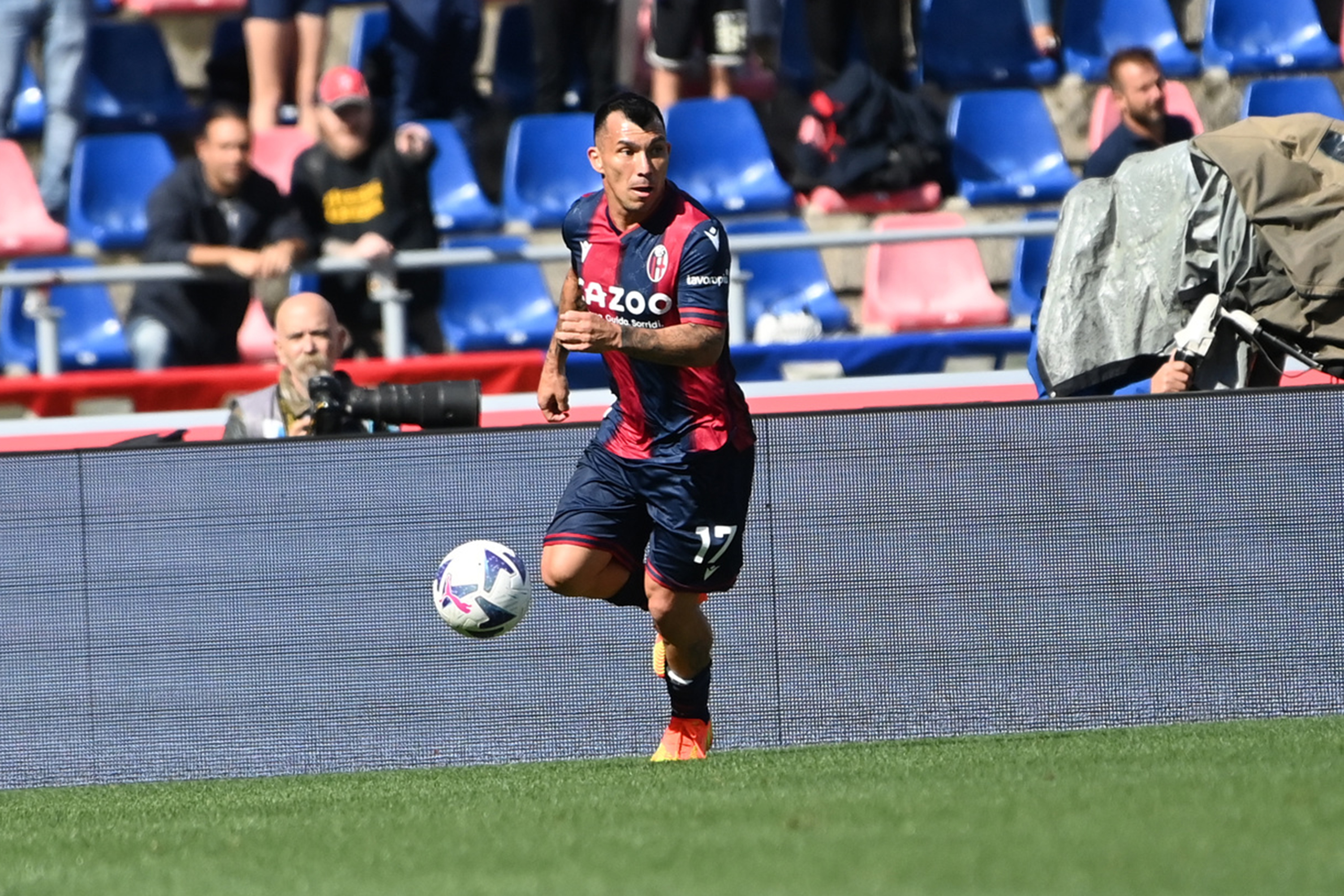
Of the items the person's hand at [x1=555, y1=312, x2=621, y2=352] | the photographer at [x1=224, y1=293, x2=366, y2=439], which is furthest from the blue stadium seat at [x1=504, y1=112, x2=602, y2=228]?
the person's hand at [x1=555, y1=312, x2=621, y2=352]

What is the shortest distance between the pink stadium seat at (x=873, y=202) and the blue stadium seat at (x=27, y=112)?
15.8 feet

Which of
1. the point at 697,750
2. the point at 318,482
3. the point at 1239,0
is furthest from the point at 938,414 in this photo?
the point at 1239,0

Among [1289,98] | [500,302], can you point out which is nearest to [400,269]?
[500,302]

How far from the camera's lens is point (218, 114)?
10.2 metres

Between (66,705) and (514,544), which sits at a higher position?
(514,544)

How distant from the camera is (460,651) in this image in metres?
7.65

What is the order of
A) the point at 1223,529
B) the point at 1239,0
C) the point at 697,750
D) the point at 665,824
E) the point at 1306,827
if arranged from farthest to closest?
1. the point at 1239,0
2. the point at 1223,529
3. the point at 697,750
4. the point at 665,824
5. the point at 1306,827

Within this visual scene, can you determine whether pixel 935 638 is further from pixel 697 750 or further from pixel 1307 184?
pixel 1307 184

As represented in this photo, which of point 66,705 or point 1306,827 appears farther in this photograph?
point 66,705

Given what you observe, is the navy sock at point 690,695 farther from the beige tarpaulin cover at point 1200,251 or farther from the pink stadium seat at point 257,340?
the pink stadium seat at point 257,340

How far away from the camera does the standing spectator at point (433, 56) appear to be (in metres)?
11.8

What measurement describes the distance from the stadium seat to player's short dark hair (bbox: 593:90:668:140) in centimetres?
552

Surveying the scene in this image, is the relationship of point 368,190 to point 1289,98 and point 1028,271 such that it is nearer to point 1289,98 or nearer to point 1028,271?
point 1028,271

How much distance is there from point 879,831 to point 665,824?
0.58m
